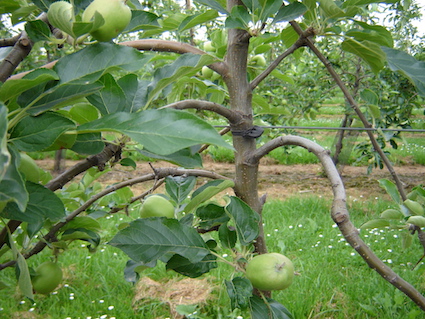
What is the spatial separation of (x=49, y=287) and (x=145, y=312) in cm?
109

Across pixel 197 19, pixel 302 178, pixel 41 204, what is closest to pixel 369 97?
pixel 197 19

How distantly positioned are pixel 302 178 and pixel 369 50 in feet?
11.5

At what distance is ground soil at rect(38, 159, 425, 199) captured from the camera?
376 centimetres

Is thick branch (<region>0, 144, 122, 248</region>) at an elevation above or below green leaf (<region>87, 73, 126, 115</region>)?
below

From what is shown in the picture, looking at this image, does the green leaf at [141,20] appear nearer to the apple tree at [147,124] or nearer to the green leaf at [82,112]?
the apple tree at [147,124]

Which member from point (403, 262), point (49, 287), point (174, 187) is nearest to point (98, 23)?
point (174, 187)

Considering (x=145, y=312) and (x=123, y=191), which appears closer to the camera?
(x=123, y=191)

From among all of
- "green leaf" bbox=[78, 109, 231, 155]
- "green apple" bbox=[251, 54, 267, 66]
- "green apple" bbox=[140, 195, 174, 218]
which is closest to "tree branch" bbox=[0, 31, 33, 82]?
"green leaf" bbox=[78, 109, 231, 155]

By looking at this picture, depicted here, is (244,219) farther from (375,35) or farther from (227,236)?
(375,35)

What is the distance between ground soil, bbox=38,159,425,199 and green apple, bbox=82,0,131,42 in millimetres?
3149

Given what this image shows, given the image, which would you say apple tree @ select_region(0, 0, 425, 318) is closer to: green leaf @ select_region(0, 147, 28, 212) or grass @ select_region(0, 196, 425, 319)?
green leaf @ select_region(0, 147, 28, 212)

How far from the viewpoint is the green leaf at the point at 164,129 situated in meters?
0.33

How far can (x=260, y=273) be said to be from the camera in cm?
59

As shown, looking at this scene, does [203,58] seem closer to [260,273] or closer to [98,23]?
[98,23]
